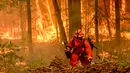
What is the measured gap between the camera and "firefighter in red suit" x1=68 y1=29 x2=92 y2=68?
297 inches

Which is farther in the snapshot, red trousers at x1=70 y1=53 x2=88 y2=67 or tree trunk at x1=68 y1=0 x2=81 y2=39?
tree trunk at x1=68 y1=0 x2=81 y2=39

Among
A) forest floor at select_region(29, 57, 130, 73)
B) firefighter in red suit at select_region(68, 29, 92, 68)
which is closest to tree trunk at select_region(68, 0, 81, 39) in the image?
firefighter in red suit at select_region(68, 29, 92, 68)

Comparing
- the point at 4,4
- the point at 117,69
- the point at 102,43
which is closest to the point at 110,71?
the point at 117,69

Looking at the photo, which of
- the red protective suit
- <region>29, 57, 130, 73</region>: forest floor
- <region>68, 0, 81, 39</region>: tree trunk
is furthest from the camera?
<region>68, 0, 81, 39</region>: tree trunk

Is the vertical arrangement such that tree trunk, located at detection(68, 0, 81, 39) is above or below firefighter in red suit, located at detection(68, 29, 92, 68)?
above

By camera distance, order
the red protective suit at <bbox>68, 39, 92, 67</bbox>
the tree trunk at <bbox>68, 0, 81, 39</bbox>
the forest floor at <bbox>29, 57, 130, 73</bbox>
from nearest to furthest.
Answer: the forest floor at <bbox>29, 57, 130, 73</bbox>
the red protective suit at <bbox>68, 39, 92, 67</bbox>
the tree trunk at <bbox>68, 0, 81, 39</bbox>

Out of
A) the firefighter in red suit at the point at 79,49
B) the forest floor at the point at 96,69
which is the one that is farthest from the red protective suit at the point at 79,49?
the forest floor at the point at 96,69

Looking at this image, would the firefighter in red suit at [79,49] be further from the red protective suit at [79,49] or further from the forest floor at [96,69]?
the forest floor at [96,69]

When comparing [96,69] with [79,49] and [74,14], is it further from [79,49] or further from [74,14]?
[74,14]

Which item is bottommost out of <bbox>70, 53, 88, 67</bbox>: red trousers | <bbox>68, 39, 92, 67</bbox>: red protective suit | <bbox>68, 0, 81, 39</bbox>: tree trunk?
<bbox>70, 53, 88, 67</bbox>: red trousers

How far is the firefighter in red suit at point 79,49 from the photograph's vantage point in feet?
24.8

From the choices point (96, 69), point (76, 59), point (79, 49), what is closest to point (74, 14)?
point (79, 49)

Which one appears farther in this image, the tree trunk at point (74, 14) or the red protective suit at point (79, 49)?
the tree trunk at point (74, 14)

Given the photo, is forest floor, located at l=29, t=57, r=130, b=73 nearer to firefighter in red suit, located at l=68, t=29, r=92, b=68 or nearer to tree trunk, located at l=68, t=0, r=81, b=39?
firefighter in red suit, located at l=68, t=29, r=92, b=68
